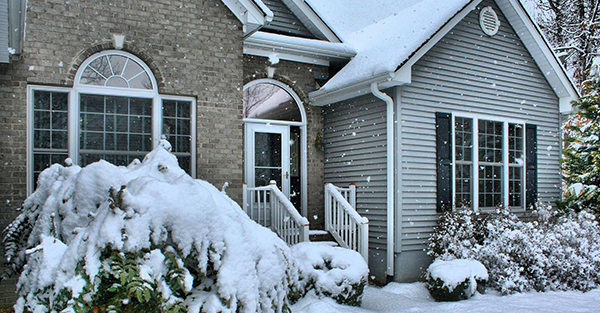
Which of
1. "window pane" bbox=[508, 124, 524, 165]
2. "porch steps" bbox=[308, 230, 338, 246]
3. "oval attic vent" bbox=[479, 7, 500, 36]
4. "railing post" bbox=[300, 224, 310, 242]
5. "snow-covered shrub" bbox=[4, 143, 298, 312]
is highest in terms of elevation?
"oval attic vent" bbox=[479, 7, 500, 36]

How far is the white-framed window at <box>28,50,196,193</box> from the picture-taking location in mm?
6629

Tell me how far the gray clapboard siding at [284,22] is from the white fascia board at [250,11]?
273cm

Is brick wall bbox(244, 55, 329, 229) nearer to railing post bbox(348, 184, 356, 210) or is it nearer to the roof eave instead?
the roof eave

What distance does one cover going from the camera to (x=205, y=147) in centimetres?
724

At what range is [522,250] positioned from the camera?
770 centimetres

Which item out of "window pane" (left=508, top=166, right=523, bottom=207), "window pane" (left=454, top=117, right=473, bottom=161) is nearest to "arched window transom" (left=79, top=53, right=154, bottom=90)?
"window pane" (left=454, top=117, right=473, bottom=161)

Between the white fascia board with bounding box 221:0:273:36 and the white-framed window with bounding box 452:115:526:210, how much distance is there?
→ 13.3ft

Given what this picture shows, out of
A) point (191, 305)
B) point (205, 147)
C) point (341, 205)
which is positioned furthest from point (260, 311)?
point (341, 205)

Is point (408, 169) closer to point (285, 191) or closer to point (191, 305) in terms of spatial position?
point (285, 191)

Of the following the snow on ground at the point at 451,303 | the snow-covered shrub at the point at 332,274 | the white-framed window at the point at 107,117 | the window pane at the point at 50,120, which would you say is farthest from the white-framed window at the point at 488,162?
the window pane at the point at 50,120

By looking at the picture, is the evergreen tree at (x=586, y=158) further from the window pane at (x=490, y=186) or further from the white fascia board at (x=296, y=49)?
the white fascia board at (x=296, y=49)

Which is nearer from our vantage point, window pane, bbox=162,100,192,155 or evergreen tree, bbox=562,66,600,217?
window pane, bbox=162,100,192,155

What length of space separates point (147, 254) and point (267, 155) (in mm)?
5964

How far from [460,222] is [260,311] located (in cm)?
560
